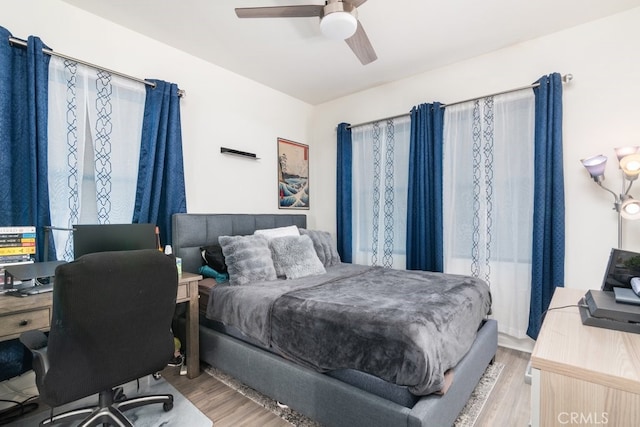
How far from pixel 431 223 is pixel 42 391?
309cm

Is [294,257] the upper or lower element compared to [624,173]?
lower

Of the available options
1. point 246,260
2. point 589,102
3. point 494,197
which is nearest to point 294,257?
point 246,260

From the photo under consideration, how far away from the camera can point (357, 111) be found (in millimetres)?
3879

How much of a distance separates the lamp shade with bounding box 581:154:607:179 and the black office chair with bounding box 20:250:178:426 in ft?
9.55

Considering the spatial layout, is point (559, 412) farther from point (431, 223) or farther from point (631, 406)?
point (431, 223)

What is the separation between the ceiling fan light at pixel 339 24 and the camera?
1756 mm

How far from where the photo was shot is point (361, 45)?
2.21 metres

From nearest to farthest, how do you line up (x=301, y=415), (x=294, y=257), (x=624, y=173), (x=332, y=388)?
(x=332, y=388) < (x=301, y=415) < (x=624, y=173) < (x=294, y=257)

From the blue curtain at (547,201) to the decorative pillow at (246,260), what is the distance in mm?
2274

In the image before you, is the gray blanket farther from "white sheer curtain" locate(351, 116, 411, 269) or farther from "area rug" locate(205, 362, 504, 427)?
"white sheer curtain" locate(351, 116, 411, 269)

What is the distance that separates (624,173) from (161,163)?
3569 millimetres

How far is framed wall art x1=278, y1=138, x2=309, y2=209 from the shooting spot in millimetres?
3869

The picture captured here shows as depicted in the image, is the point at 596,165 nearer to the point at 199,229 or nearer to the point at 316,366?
the point at 316,366

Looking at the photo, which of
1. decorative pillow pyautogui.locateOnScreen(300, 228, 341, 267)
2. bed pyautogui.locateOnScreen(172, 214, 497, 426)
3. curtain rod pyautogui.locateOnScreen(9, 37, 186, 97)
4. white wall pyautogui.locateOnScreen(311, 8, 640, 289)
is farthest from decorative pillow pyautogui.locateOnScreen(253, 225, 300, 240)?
white wall pyautogui.locateOnScreen(311, 8, 640, 289)
